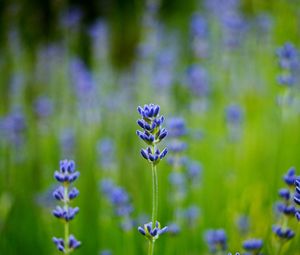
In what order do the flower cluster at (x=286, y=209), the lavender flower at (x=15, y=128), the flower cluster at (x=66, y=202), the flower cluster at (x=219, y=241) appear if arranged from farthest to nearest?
the lavender flower at (x=15, y=128) → the flower cluster at (x=219, y=241) → the flower cluster at (x=286, y=209) → the flower cluster at (x=66, y=202)

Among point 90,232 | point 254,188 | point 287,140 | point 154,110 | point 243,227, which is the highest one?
point 287,140

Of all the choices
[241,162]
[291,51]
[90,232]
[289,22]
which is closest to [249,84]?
[289,22]

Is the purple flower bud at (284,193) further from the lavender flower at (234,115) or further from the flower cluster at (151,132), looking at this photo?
the lavender flower at (234,115)

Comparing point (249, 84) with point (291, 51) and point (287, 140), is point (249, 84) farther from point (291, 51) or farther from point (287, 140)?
point (291, 51)

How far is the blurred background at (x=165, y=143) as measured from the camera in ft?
9.12

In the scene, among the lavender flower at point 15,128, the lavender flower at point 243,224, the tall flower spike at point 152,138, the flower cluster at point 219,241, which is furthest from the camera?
the lavender flower at point 15,128

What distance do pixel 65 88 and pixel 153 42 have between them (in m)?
0.87

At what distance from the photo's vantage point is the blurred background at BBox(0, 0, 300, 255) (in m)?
2.78

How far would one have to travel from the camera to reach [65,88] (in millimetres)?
4535

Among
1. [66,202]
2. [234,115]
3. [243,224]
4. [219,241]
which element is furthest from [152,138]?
[234,115]

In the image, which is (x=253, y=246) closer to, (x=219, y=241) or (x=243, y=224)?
(x=219, y=241)

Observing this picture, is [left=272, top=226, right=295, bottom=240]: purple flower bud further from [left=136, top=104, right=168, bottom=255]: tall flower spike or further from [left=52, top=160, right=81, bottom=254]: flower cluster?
[left=52, top=160, right=81, bottom=254]: flower cluster

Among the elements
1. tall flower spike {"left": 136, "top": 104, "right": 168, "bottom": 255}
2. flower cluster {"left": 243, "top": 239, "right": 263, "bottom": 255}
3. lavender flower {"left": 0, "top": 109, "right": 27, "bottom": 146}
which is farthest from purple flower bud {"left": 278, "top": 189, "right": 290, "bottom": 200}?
lavender flower {"left": 0, "top": 109, "right": 27, "bottom": 146}

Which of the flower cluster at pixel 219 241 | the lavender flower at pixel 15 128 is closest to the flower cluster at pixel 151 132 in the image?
the flower cluster at pixel 219 241
